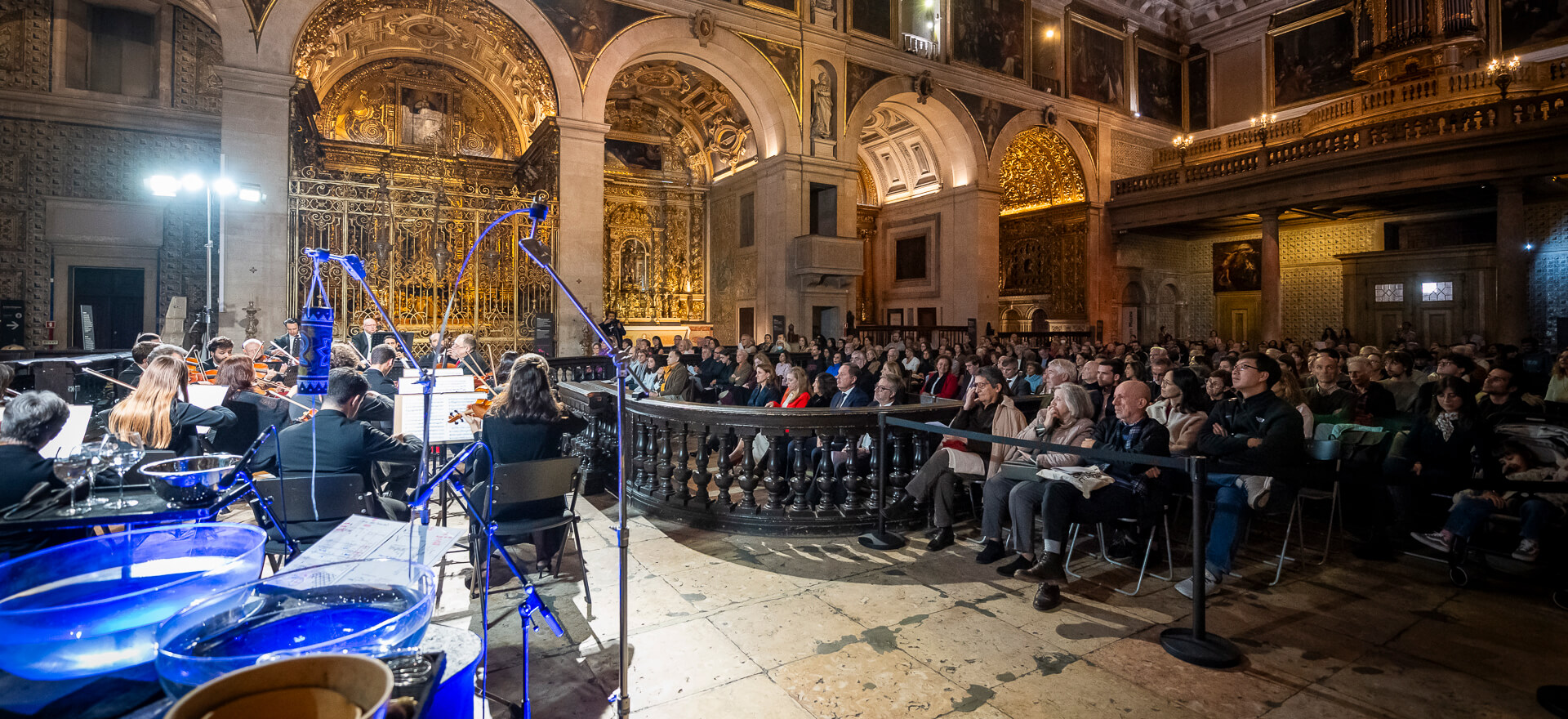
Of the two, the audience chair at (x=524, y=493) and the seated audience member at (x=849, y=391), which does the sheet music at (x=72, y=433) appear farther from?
the seated audience member at (x=849, y=391)

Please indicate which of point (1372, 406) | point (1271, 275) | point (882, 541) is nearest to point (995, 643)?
point (882, 541)

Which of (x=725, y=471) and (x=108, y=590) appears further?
(x=725, y=471)

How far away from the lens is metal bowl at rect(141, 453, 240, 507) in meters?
2.04

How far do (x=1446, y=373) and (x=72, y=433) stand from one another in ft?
28.0

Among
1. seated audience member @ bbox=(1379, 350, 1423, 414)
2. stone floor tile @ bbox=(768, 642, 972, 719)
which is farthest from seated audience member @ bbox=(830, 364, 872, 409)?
seated audience member @ bbox=(1379, 350, 1423, 414)

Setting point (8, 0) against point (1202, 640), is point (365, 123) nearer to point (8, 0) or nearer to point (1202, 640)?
point (8, 0)

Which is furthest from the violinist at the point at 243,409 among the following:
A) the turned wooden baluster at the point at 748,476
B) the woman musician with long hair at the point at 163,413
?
the turned wooden baluster at the point at 748,476

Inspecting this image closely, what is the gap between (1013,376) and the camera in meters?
8.45

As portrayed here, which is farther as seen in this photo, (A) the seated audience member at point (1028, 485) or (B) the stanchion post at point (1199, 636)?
(A) the seated audience member at point (1028, 485)

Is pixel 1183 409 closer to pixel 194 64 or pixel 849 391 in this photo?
pixel 849 391

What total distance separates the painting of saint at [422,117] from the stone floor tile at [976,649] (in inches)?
630

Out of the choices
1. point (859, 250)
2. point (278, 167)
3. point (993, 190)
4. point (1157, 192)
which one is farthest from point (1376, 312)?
point (278, 167)

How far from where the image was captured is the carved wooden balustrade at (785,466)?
5.08m

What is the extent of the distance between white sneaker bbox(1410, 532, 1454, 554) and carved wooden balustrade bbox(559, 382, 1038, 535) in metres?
3.07
